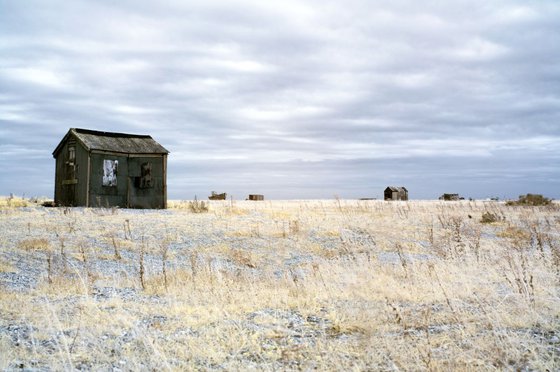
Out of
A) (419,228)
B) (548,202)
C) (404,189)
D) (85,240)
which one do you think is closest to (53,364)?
(85,240)

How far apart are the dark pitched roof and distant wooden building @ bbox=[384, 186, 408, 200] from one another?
32.4 m

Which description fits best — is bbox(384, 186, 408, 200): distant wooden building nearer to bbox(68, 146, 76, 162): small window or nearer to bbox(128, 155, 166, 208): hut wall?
bbox(128, 155, 166, 208): hut wall

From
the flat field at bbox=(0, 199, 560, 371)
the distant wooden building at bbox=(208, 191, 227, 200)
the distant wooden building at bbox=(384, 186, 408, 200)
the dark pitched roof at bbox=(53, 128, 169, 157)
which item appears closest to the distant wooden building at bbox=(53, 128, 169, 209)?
the dark pitched roof at bbox=(53, 128, 169, 157)

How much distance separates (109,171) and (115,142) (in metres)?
1.91

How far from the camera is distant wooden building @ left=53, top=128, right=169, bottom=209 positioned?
2655cm

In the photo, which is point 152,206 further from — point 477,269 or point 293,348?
point 293,348

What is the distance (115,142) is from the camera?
1115 inches

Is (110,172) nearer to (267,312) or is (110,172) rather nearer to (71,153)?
(71,153)

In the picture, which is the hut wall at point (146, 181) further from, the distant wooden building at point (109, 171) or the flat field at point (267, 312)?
the flat field at point (267, 312)

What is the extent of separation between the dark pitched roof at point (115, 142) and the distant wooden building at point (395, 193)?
32379 millimetres

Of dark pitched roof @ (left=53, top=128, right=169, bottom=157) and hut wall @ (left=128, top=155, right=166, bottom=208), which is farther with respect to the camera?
hut wall @ (left=128, top=155, right=166, bottom=208)

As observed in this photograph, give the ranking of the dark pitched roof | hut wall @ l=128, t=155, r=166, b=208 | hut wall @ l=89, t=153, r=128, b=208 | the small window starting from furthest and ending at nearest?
hut wall @ l=128, t=155, r=166, b=208, the small window, the dark pitched roof, hut wall @ l=89, t=153, r=128, b=208

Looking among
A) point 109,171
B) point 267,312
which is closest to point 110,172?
point 109,171

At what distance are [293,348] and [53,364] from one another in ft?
7.55
